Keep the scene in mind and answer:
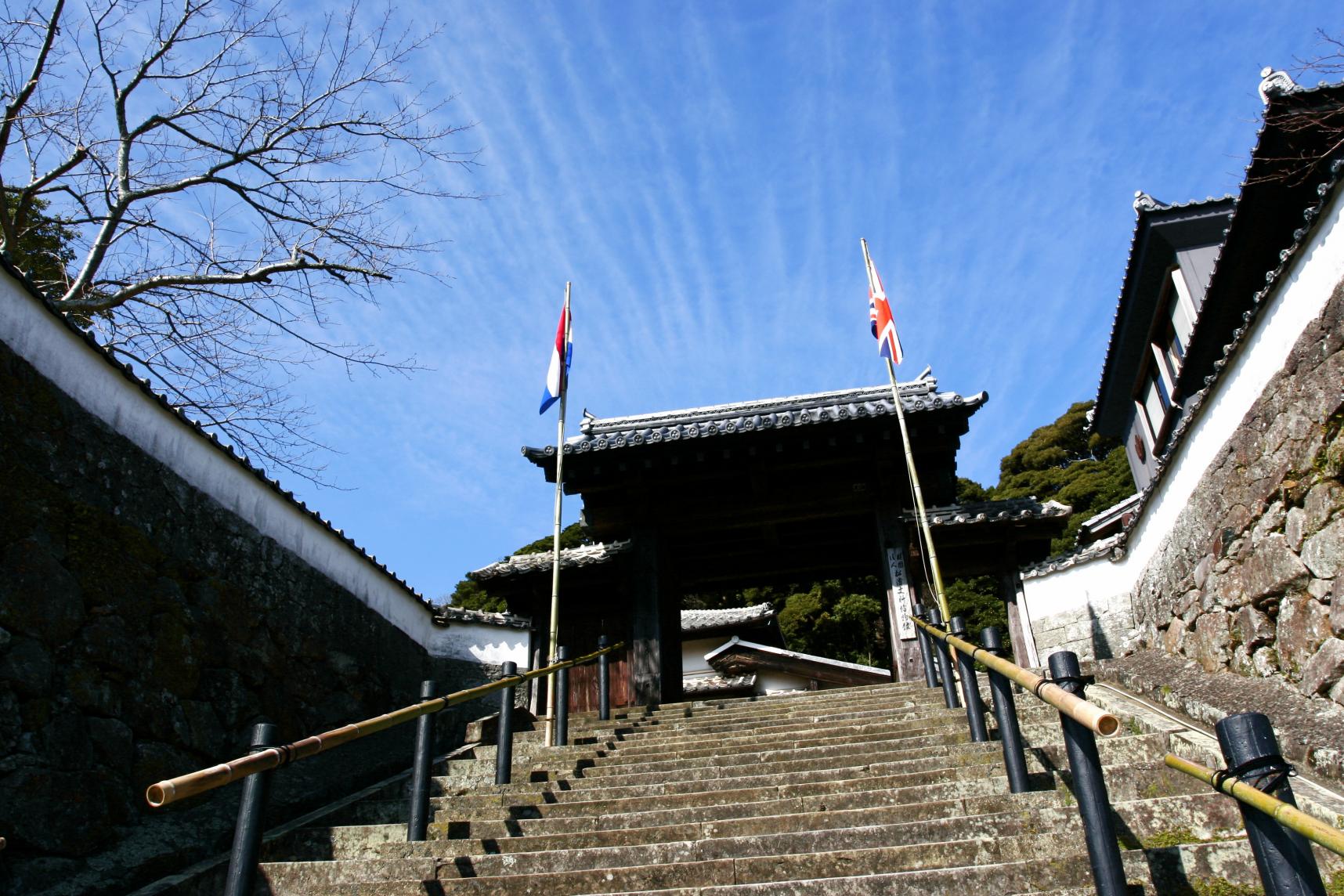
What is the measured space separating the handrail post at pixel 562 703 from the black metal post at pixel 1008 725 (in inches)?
149

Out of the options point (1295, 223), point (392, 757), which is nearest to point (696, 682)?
point (392, 757)

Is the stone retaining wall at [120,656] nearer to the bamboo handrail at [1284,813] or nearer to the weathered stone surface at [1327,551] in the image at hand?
the bamboo handrail at [1284,813]

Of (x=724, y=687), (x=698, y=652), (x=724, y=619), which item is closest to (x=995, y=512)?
(x=724, y=687)

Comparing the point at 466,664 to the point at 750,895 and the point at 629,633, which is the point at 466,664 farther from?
the point at 750,895

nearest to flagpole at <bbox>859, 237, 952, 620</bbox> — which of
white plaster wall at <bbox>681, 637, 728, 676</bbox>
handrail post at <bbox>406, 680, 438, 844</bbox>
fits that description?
handrail post at <bbox>406, 680, 438, 844</bbox>

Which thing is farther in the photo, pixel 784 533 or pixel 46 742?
pixel 784 533

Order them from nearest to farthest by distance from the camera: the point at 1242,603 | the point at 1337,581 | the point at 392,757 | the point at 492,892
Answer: the point at 492,892 < the point at 1337,581 < the point at 1242,603 < the point at 392,757

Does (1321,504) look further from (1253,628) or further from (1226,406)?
(1226,406)

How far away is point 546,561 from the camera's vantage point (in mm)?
11031

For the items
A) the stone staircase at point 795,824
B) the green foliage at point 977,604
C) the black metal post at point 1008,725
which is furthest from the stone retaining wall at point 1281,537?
the green foliage at point 977,604

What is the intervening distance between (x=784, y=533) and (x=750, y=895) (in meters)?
8.23

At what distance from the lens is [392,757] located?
8.55 meters

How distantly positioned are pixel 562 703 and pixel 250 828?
12.6 feet

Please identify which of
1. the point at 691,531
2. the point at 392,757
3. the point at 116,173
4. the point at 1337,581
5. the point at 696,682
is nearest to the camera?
the point at 1337,581
